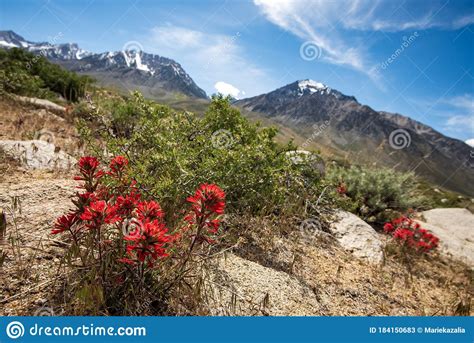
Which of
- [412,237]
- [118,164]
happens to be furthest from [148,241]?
[412,237]

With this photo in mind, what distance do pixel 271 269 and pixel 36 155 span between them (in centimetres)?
369

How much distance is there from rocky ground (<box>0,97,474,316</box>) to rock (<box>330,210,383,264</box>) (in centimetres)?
2

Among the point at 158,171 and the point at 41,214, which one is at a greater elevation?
the point at 158,171

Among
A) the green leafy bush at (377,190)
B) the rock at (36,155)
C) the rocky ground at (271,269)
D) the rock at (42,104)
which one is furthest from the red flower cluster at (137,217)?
the rock at (42,104)

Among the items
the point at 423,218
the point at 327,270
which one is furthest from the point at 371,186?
the point at 327,270

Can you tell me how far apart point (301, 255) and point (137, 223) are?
281 cm

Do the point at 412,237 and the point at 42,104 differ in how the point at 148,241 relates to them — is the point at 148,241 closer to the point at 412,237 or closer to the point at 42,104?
the point at 412,237

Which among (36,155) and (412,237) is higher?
(36,155)

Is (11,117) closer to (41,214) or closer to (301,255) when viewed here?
(41,214)

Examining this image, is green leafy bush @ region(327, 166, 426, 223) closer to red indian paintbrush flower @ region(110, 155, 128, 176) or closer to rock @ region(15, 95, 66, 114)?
red indian paintbrush flower @ region(110, 155, 128, 176)

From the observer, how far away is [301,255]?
4.26 meters

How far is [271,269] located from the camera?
3.54 metres

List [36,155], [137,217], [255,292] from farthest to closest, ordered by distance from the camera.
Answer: [36,155] < [255,292] < [137,217]

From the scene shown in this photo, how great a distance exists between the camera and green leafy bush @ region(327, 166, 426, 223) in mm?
7984
